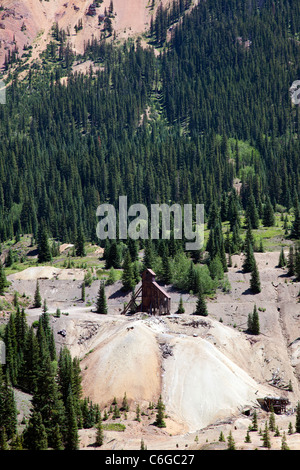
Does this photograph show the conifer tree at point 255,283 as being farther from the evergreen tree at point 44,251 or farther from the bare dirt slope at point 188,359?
the evergreen tree at point 44,251

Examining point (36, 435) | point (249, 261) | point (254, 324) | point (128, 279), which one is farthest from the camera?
point (249, 261)

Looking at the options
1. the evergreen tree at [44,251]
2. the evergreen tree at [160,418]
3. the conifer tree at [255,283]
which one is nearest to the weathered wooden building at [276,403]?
the evergreen tree at [160,418]

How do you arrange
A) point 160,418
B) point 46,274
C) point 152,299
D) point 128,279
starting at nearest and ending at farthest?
point 160,418 < point 152,299 < point 128,279 < point 46,274

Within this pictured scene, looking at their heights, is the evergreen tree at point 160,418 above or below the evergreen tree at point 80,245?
below

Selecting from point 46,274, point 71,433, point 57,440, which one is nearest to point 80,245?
point 46,274

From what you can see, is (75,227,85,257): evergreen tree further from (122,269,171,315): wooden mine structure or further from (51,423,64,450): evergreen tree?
(51,423,64,450): evergreen tree

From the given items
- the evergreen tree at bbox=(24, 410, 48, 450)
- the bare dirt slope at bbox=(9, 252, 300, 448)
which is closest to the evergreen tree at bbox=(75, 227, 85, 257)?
the bare dirt slope at bbox=(9, 252, 300, 448)

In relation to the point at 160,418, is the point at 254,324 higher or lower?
higher

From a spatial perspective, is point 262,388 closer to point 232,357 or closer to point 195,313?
point 232,357

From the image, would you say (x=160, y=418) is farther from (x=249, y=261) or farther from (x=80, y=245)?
(x=80, y=245)
